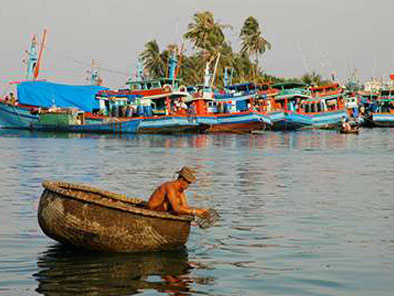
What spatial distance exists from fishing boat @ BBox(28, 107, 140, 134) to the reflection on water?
4499 centimetres

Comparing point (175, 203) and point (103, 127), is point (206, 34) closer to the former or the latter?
point (103, 127)

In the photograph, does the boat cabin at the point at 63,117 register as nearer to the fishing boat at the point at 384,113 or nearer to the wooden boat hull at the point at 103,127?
the wooden boat hull at the point at 103,127

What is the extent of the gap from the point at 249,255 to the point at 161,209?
1435mm

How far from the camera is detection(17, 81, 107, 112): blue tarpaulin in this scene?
63.3 metres

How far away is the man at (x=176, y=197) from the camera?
11.2m

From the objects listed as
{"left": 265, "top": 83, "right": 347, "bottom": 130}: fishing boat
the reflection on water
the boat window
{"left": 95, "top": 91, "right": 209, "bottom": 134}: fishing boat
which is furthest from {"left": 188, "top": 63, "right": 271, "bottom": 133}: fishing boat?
the reflection on water

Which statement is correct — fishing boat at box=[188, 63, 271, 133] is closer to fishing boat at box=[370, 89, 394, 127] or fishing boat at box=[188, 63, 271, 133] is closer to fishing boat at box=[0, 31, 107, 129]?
fishing boat at box=[0, 31, 107, 129]

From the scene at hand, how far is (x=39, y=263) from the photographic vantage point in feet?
34.9

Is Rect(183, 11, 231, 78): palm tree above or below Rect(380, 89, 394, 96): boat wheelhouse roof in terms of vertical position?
above

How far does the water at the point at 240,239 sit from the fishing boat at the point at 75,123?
27.8 metres

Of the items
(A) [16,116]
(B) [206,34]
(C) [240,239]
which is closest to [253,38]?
(B) [206,34]

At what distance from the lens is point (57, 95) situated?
64125 millimetres

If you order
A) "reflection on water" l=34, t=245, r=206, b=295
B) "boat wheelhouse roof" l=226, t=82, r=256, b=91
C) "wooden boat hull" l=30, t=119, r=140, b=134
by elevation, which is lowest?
"reflection on water" l=34, t=245, r=206, b=295

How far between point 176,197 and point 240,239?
A: 1908 millimetres
